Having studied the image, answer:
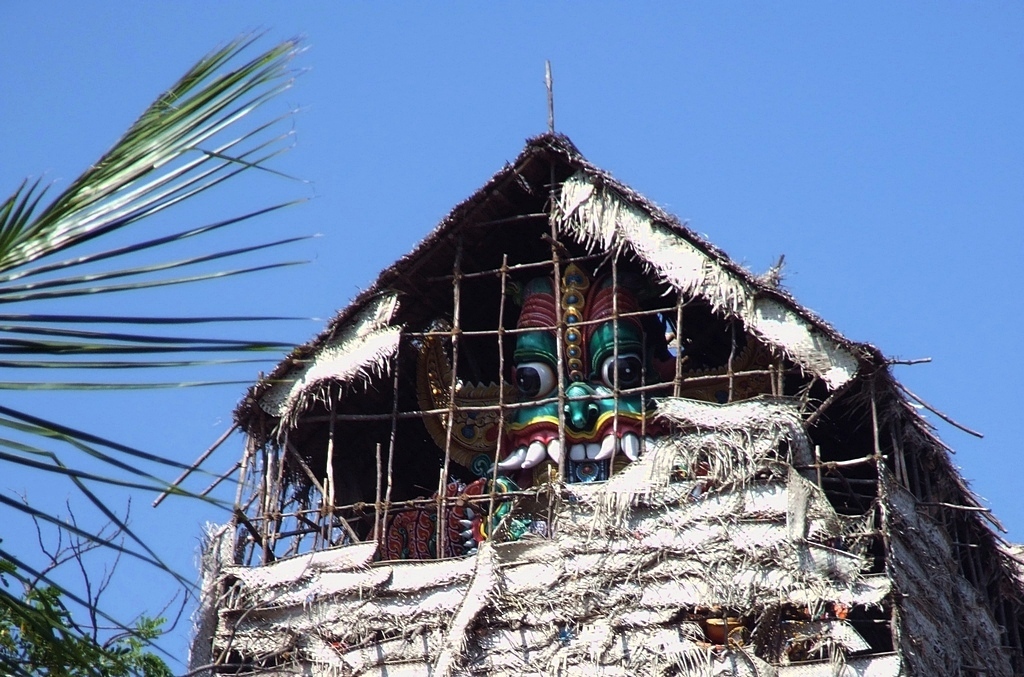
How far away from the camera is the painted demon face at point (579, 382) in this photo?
12938mm

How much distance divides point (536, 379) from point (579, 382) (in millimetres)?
353

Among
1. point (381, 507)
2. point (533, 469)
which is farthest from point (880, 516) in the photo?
point (381, 507)

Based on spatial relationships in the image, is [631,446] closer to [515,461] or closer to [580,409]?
[580,409]

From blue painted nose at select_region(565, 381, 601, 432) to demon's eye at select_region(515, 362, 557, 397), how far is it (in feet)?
0.73

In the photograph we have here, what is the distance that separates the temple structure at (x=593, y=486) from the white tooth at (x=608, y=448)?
0.08ft

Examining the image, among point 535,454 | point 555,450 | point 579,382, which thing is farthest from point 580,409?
point 535,454

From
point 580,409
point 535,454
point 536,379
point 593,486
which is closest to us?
point 593,486

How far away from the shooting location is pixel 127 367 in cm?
387

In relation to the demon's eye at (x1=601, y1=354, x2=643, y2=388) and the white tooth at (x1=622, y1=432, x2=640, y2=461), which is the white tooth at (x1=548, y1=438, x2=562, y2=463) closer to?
the white tooth at (x1=622, y1=432, x2=640, y2=461)

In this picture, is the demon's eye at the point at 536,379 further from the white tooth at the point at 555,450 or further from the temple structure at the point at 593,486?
the white tooth at the point at 555,450

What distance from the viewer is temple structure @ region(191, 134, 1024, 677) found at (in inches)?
465

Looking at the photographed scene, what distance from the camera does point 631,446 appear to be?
12.9 meters

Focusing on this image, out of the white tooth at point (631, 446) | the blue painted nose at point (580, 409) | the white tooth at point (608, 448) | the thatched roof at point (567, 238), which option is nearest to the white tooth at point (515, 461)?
the blue painted nose at point (580, 409)

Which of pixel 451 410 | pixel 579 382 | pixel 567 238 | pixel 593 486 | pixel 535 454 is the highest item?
pixel 567 238
